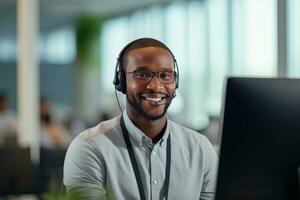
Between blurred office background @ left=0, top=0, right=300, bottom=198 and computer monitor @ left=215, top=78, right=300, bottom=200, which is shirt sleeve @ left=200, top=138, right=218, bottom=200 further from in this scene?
blurred office background @ left=0, top=0, right=300, bottom=198

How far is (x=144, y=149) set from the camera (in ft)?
5.16

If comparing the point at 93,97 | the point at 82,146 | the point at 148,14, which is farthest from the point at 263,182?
the point at 93,97

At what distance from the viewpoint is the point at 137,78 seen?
1.55 metres

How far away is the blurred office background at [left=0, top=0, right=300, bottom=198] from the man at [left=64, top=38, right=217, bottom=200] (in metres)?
3.55

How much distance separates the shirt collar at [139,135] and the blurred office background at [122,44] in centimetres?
356

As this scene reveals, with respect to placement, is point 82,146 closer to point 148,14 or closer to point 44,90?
point 148,14

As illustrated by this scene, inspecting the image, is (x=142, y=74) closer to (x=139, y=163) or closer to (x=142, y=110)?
(x=142, y=110)

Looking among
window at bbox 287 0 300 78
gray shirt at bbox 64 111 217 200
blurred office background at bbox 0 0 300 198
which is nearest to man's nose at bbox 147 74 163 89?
gray shirt at bbox 64 111 217 200

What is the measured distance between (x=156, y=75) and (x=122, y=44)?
16.1 ft

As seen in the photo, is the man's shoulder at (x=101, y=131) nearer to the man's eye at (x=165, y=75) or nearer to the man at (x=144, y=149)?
the man at (x=144, y=149)

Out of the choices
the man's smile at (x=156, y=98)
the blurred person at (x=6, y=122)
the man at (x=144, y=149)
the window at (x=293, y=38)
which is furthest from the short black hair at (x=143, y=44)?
the blurred person at (x=6, y=122)

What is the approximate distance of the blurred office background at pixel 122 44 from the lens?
22.5 feet

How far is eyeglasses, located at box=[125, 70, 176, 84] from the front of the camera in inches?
60.7

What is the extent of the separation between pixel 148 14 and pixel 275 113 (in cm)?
1013
